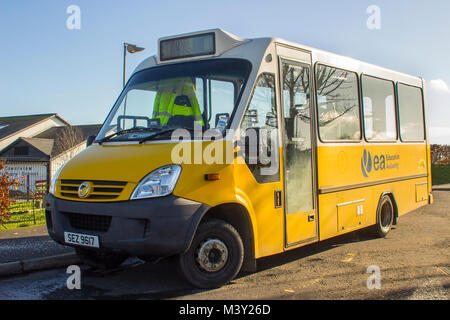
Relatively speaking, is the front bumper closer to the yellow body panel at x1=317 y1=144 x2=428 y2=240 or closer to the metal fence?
the yellow body panel at x1=317 y1=144 x2=428 y2=240

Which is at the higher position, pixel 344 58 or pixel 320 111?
pixel 344 58

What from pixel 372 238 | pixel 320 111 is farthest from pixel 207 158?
pixel 372 238

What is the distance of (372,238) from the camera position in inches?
357

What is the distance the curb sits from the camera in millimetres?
6387

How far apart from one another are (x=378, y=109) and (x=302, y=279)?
4241 millimetres

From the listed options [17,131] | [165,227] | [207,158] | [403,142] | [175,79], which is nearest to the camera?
[165,227]

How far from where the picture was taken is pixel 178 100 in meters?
6.07

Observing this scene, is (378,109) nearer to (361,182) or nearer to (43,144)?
A: (361,182)

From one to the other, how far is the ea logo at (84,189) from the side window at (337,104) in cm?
343

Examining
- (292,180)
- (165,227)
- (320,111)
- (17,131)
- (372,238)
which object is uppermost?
(17,131)

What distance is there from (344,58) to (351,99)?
0.68m

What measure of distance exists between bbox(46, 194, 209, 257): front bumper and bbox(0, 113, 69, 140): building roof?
49.9 meters

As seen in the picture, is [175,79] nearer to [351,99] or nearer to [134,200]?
[134,200]

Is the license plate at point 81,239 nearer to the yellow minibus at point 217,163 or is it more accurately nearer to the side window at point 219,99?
the yellow minibus at point 217,163
